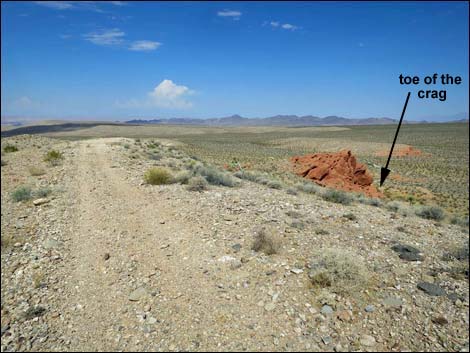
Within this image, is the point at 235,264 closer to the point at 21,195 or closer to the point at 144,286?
the point at 144,286

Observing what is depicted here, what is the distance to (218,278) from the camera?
19.1 ft

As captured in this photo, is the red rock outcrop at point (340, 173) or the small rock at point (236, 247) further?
the red rock outcrop at point (340, 173)

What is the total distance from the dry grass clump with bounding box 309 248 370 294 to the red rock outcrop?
17.6 m

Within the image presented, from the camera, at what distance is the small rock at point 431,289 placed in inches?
210

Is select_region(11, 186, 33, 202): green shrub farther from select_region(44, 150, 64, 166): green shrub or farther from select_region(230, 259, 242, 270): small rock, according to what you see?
select_region(230, 259, 242, 270): small rock

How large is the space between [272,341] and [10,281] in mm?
5186

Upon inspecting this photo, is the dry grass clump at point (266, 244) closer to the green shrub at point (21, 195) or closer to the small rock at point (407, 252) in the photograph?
the small rock at point (407, 252)

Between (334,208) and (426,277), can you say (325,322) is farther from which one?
(334,208)

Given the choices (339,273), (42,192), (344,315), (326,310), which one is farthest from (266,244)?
(42,192)

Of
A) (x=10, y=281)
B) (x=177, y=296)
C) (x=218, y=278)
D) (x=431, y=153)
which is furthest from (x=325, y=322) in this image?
(x=431, y=153)

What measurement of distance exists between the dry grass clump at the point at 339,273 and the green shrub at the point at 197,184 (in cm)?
636

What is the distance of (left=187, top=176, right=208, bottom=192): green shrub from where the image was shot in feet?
38.3

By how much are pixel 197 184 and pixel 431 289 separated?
846 cm

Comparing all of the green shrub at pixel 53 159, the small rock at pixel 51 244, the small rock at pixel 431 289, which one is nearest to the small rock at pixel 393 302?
the small rock at pixel 431 289
